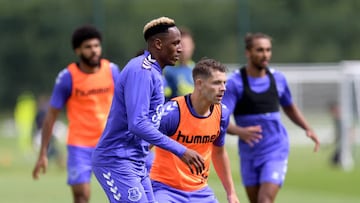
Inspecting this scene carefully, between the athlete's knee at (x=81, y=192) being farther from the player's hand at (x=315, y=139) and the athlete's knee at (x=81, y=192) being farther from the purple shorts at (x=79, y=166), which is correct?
the player's hand at (x=315, y=139)

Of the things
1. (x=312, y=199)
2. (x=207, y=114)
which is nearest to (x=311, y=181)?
(x=312, y=199)

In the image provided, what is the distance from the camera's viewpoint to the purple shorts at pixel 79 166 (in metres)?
11.6

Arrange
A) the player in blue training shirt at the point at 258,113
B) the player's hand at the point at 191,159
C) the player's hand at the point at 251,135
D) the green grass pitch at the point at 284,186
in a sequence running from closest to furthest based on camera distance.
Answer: the player's hand at the point at 191,159
the player's hand at the point at 251,135
the player in blue training shirt at the point at 258,113
the green grass pitch at the point at 284,186

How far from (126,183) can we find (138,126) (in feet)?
2.10

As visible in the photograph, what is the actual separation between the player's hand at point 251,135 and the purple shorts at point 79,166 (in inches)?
70.5

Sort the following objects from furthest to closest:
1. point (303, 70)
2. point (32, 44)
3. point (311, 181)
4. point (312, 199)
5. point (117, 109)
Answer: point (303, 70) < point (32, 44) < point (311, 181) < point (312, 199) < point (117, 109)

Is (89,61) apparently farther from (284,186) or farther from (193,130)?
(284,186)

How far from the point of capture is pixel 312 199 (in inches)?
664

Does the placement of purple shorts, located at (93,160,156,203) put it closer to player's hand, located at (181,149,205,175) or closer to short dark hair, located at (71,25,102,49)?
player's hand, located at (181,149,205,175)

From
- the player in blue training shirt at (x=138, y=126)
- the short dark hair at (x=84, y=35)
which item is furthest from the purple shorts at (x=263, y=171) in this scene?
the player in blue training shirt at (x=138, y=126)

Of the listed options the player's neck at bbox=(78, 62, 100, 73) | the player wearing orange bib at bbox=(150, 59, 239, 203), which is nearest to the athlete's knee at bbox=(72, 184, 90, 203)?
the player's neck at bbox=(78, 62, 100, 73)

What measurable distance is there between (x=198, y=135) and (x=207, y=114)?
0.21 m

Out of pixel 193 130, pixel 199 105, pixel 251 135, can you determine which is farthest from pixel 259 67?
pixel 193 130

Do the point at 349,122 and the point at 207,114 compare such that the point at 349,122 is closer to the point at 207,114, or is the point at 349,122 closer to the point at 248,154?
the point at 248,154
